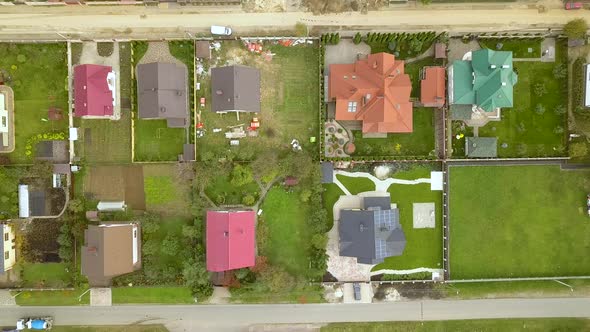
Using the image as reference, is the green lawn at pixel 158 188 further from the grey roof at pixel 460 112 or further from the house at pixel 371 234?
the grey roof at pixel 460 112

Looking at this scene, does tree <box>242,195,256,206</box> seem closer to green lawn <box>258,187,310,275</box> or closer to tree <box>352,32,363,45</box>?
green lawn <box>258,187,310,275</box>

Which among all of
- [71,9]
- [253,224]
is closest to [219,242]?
[253,224]

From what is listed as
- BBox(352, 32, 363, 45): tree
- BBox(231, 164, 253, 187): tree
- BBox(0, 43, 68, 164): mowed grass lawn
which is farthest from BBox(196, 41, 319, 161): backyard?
BBox(0, 43, 68, 164): mowed grass lawn

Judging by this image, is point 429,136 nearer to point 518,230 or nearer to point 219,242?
point 518,230

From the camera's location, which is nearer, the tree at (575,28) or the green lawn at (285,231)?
the tree at (575,28)

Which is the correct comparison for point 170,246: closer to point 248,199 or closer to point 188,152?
point 248,199

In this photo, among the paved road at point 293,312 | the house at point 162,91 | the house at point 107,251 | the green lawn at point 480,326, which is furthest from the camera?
the green lawn at point 480,326

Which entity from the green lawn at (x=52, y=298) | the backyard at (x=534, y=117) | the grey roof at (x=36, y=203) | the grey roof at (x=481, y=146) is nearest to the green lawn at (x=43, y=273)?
the green lawn at (x=52, y=298)
